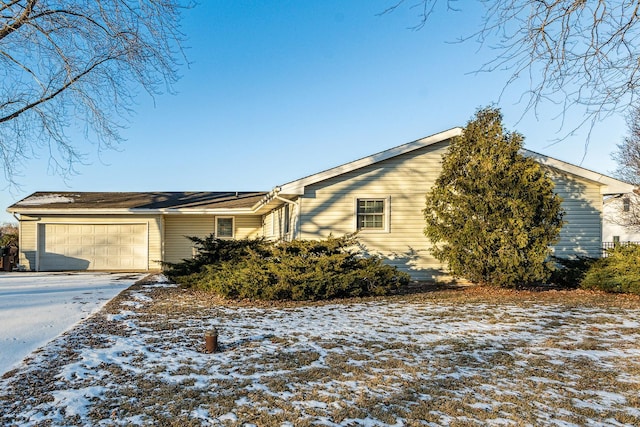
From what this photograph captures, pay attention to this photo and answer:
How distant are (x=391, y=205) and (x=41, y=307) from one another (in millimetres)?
8393

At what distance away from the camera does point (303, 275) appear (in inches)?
335

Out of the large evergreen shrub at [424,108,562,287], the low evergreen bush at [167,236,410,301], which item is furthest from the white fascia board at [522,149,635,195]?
the low evergreen bush at [167,236,410,301]

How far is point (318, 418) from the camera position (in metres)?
3.15

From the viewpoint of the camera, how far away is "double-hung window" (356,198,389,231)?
1166 centimetres

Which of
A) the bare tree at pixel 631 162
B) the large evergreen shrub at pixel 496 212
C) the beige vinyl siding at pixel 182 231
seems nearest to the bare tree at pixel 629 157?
the bare tree at pixel 631 162

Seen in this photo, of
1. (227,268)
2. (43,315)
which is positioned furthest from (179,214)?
(43,315)

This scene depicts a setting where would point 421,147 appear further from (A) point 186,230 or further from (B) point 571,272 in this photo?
(A) point 186,230

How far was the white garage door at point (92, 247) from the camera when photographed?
16562 millimetres

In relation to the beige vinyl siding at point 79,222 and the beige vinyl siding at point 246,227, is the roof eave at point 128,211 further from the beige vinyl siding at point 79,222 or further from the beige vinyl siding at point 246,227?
the beige vinyl siding at point 246,227

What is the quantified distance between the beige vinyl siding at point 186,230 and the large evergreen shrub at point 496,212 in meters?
9.48

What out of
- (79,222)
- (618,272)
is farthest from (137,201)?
(618,272)

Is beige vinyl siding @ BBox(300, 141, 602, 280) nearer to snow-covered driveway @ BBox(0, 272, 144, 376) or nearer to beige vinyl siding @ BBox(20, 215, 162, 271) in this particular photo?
snow-covered driveway @ BBox(0, 272, 144, 376)

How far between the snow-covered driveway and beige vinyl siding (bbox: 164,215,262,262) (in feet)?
15.3

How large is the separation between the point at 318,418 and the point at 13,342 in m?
4.37
